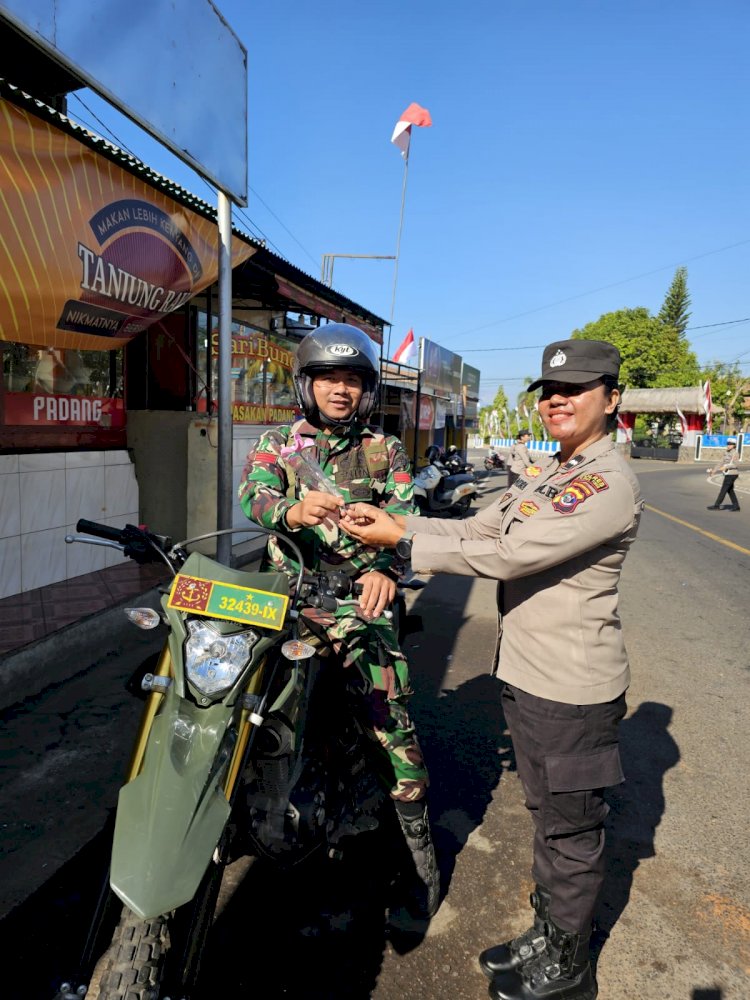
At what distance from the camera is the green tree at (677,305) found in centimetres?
6462

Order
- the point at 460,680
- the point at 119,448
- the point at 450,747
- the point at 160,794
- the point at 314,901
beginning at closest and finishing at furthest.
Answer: the point at 160,794 < the point at 314,901 < the point at 450,747 < the point at 460,680 < the point at 119,448

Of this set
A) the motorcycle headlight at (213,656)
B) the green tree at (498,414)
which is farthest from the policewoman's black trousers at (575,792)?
the green tree at (498,414)

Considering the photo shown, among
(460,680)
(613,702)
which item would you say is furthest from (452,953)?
(460,680)

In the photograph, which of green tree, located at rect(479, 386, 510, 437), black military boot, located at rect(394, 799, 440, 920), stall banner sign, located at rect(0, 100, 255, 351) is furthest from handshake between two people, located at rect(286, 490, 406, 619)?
green tree, located at rect(479, 386, 510, 437)

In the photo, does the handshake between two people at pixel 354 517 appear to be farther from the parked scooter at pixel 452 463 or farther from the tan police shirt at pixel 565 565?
the parked scooter at pixel 452 463

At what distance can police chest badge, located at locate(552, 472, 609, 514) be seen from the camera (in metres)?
1.83

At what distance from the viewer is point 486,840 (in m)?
2.75

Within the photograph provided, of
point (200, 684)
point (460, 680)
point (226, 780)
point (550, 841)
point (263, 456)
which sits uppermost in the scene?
point (263, 456)

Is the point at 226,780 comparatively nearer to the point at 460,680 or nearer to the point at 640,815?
the point at 640,815

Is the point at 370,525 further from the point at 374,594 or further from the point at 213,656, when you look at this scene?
the point at 213,656

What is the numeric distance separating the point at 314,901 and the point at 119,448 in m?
5.27

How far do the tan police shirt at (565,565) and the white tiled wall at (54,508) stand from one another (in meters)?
4.26

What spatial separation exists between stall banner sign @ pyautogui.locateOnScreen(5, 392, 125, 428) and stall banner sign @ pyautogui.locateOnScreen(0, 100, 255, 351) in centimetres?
126

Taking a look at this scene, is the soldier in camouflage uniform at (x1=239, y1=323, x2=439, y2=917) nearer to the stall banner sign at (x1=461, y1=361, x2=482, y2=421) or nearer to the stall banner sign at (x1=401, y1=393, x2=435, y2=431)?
the stall banner sign at (x1=401, y1=393, x2=435, y2=431)
